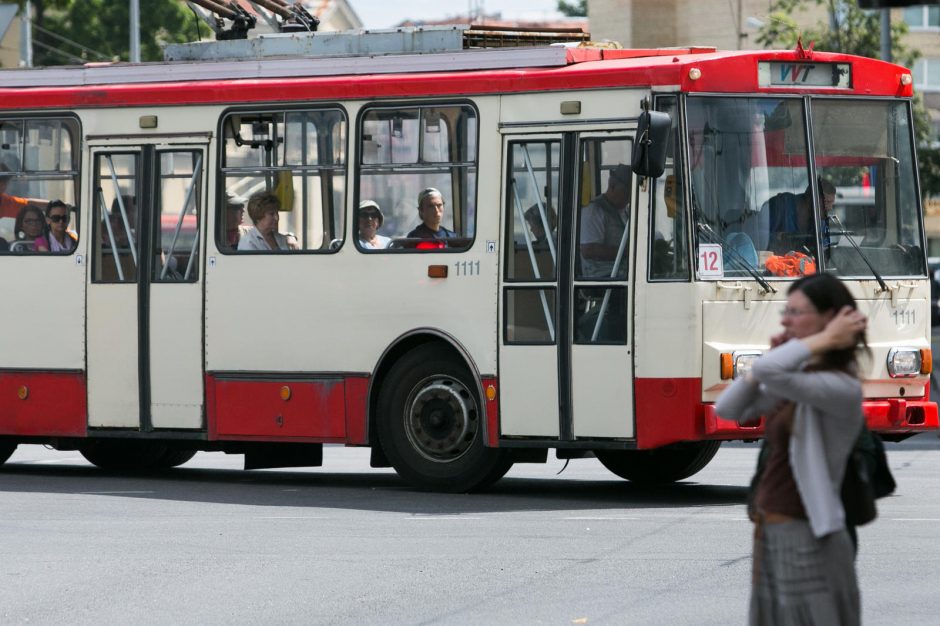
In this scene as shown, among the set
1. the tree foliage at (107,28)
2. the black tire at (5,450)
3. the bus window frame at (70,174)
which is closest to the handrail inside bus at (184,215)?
the bus window frame at (70,174)

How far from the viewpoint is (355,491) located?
13.6m

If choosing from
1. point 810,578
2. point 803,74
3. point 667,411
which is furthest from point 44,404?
point 810,578

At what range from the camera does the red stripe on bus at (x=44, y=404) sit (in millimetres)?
14367

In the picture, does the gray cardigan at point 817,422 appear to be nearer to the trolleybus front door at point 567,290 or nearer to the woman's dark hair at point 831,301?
the woman's dark hair at point 831,301

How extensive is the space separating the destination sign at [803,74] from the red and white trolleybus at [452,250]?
2 cm

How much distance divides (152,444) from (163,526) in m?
4.24

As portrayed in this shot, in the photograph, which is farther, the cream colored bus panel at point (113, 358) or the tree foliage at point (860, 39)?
the tree foliage at point (860, 39)

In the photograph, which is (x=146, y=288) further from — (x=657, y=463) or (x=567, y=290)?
(x=657, y=463)

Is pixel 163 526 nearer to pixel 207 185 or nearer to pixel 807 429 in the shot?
pixel 207 185

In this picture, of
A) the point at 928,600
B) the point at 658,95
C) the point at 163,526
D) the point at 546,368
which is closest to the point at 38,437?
the point at 163,526

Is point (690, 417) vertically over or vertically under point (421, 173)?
under

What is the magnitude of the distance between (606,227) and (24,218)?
4.89 metres

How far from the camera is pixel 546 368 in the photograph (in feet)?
40.8

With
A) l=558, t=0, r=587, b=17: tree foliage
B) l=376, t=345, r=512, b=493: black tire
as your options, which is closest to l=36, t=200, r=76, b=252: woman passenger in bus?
l=376, t=345, r=512, b=493: black tire
